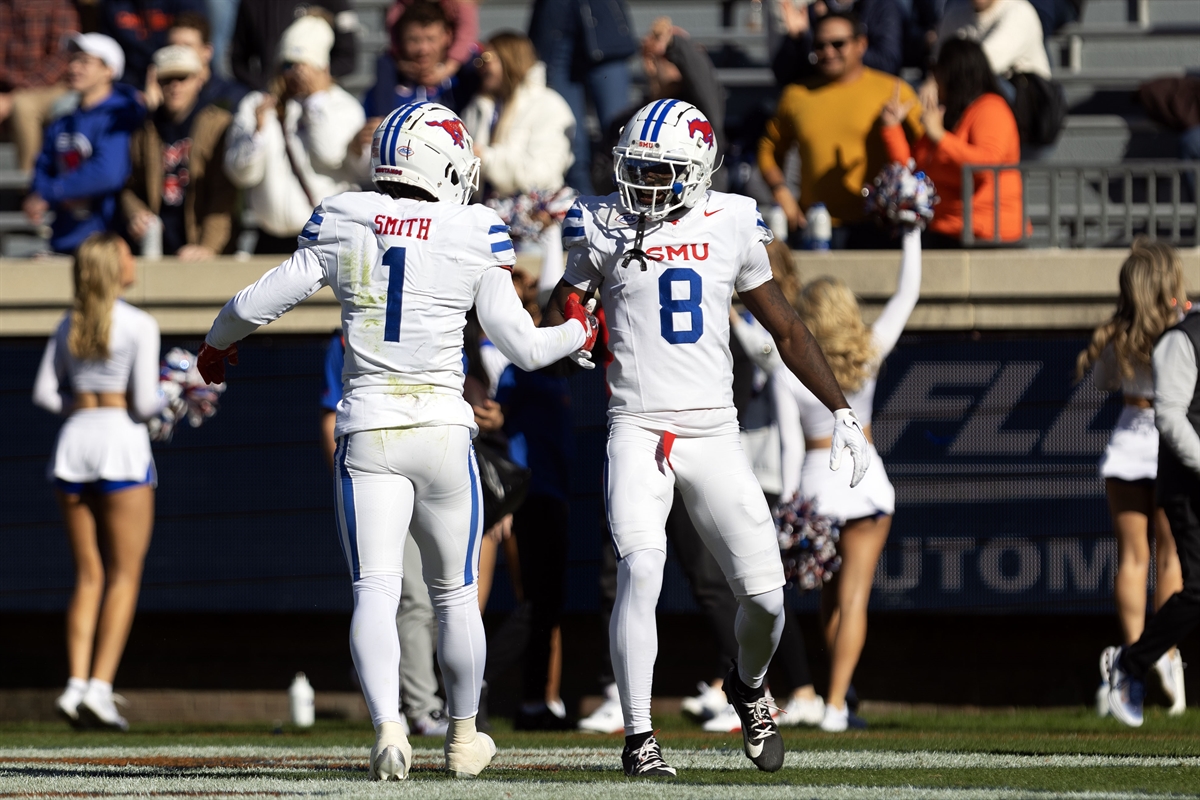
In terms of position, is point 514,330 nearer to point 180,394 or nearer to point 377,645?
point 377,645

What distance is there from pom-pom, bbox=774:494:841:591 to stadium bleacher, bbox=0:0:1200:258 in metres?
2.42

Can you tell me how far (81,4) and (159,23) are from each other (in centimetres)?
273

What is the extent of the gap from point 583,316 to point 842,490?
8.76 feet

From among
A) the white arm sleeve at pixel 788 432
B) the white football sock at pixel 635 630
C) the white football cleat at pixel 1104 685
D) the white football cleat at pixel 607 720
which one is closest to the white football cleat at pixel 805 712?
the white football cleat at pixel 607 720

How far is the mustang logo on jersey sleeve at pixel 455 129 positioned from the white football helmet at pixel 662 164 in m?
0.48

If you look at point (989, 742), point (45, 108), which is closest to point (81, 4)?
point (45, 108)

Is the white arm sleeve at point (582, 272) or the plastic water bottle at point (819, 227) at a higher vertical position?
the white arm sleeve at point (582, 272)

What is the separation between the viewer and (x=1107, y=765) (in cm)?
557

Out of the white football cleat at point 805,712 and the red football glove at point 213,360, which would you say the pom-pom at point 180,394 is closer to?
the red football glove at point 213,360

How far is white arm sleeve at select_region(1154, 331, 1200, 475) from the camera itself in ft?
23.5

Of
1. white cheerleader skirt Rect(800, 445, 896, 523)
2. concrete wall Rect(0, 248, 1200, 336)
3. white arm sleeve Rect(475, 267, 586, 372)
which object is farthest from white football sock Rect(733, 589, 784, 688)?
concrete wall Rect(0, 248, 1200, 336)

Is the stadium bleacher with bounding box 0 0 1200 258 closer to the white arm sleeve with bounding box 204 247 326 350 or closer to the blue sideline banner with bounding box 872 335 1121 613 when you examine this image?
the blue sideline banner with bounding box 872 335 1121 613

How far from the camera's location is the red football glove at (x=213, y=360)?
5.43m

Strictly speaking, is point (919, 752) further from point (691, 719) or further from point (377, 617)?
point (691, 719)
